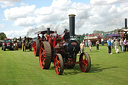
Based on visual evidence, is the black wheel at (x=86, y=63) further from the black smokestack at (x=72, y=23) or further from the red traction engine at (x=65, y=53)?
the black smokestack at (x=72, y=23)

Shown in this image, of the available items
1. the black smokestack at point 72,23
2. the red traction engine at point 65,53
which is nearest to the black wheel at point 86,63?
the red traction engine at point 65,53

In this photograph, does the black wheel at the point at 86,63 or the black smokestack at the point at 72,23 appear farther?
the black smokestack at the point at 72,23

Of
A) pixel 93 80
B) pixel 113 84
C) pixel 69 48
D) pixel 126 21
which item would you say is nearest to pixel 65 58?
pixel 69 48

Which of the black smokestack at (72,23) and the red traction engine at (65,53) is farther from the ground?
the black smokestack at (72,23)

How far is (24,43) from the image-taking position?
2169 cm

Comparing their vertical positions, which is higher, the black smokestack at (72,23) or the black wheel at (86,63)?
the black smokestack at (72,23)

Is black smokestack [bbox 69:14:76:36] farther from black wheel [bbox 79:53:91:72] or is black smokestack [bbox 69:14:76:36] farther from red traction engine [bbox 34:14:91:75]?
black wheel [bbox 79:53:91:72]

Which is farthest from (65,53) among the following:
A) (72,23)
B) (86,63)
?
(72,23)

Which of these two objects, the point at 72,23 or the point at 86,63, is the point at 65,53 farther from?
the point at 72,23

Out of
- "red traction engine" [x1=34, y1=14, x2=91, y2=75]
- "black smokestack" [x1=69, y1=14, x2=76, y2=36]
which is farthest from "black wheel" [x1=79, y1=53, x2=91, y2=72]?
"black smokestack" [x1=69, y1=14, x2=76, y2=36]

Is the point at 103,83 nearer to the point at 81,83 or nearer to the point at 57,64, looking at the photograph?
the point at 81,83

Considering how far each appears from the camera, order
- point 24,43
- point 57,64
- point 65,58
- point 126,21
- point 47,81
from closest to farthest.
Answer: point 47,81, point 57,64, point 65,58, point 24,43, point 126,21

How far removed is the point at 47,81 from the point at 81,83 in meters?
1.15

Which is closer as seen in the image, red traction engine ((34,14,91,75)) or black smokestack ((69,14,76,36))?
red traction engine ((34,14,91,75))
